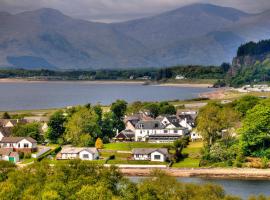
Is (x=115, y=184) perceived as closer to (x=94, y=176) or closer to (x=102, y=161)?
(x=94, y=176)

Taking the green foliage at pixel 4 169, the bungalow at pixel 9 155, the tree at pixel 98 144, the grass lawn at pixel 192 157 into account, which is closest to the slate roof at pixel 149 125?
the grass lawn at pixel 192 157

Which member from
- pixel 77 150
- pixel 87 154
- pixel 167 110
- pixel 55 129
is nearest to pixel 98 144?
pixel 77 150

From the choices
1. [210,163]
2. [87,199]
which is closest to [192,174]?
[210,163]

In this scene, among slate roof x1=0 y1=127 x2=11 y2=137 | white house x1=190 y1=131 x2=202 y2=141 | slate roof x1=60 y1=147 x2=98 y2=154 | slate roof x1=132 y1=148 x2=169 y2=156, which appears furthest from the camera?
white house x1=190 y1=131 x2=202 y2=141

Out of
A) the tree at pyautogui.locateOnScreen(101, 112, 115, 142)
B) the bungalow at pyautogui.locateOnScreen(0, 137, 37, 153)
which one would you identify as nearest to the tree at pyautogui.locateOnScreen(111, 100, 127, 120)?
the tree at pyautogui.locateOnScreen(101, 112, 115, 142)

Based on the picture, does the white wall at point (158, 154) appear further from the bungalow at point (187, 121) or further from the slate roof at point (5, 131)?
the slate roof at point (5, 131)

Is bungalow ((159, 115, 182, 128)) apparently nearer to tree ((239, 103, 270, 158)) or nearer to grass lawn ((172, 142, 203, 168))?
grass lawn ((172, 142, 203, 168))
